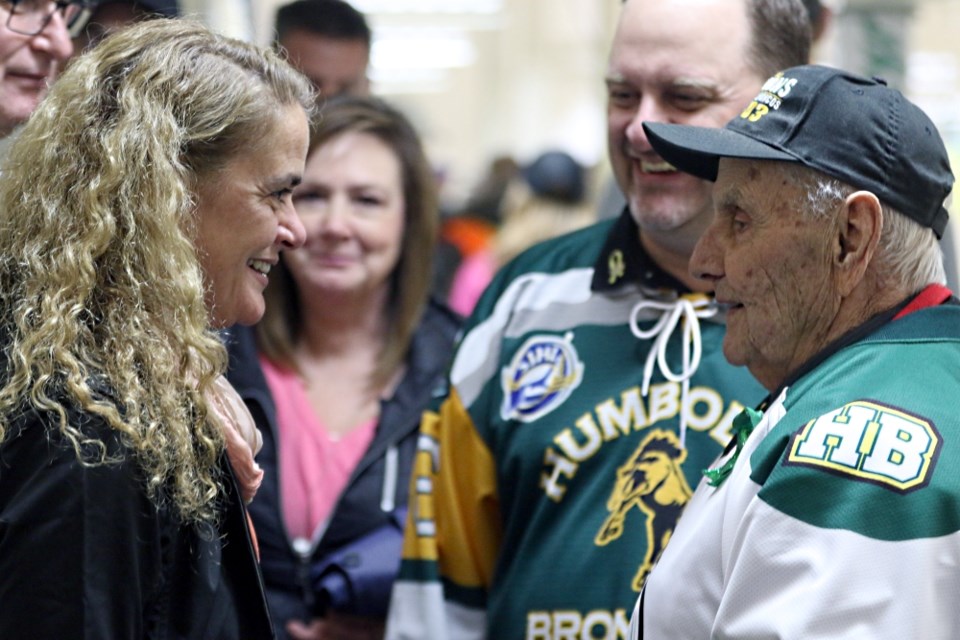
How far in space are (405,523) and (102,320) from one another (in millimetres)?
1205

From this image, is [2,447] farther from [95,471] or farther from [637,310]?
[637,310]

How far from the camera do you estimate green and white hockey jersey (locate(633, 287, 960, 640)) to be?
147 cm

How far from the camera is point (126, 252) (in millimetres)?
1584

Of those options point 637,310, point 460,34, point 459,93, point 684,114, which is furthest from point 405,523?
point 459,93

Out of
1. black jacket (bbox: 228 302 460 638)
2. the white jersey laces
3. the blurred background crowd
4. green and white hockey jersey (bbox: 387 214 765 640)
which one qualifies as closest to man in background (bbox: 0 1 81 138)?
black jacket (bbox: 228 302 460 638)

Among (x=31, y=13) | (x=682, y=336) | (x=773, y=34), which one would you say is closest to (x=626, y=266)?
(x=682, y=336)

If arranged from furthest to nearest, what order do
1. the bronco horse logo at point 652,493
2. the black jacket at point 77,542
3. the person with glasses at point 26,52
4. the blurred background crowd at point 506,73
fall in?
the blurred background crowd at point 506,73 < the person with glasses at point 26,52 < the bronco horse logo at point 652,493 < the black jacket at point 77,542

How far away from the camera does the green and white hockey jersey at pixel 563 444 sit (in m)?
2.19

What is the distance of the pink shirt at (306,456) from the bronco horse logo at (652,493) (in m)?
0.75

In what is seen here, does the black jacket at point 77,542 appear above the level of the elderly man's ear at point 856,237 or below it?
below

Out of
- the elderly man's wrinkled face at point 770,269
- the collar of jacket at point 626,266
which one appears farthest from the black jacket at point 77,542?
the collar of jacket at point 626,266

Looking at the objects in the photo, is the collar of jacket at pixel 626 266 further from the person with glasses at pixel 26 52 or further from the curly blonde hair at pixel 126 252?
the person with glasses at pixel 26 52

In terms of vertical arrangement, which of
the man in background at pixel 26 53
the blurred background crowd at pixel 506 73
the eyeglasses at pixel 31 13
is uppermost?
the eyeglasses at pixel 31 13

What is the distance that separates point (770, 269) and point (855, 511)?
0.41 m
